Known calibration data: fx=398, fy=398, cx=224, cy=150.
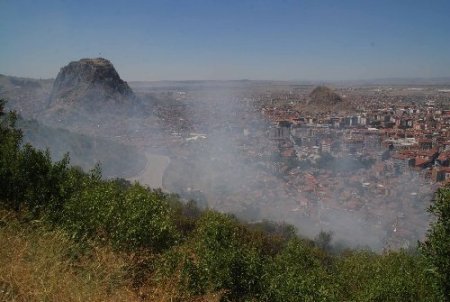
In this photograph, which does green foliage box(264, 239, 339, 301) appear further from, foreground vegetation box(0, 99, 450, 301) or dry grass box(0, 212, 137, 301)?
dry grass box(0, 212, 137, 301)

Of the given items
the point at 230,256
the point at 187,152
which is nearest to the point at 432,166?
the point at 187,152

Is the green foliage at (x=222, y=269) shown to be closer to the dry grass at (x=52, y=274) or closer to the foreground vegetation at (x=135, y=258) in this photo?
the foreground vegetation at (x=135, y=258)

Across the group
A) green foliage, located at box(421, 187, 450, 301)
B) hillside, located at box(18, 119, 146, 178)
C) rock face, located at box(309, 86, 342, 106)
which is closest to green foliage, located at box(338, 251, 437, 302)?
green foliage, located at box(421, 187, 450, 301)

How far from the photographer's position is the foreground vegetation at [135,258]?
536cm

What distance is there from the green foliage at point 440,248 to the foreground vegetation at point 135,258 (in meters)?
0.02

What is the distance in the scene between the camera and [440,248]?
26.0 feet

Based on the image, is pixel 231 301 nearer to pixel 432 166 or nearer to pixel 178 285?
pixel 178 285

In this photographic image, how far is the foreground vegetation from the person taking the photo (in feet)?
17.6

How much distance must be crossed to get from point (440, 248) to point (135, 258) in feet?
21.1

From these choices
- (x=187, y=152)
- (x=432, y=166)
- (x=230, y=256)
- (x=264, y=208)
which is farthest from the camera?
(x=187, y=152)

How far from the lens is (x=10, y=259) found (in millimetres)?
5125

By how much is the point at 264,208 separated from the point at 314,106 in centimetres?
7315

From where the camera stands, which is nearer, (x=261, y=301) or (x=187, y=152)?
(x=261, y=301)

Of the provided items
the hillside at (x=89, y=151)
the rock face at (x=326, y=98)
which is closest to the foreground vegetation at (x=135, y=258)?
the hillside at (x=89, y=151)
